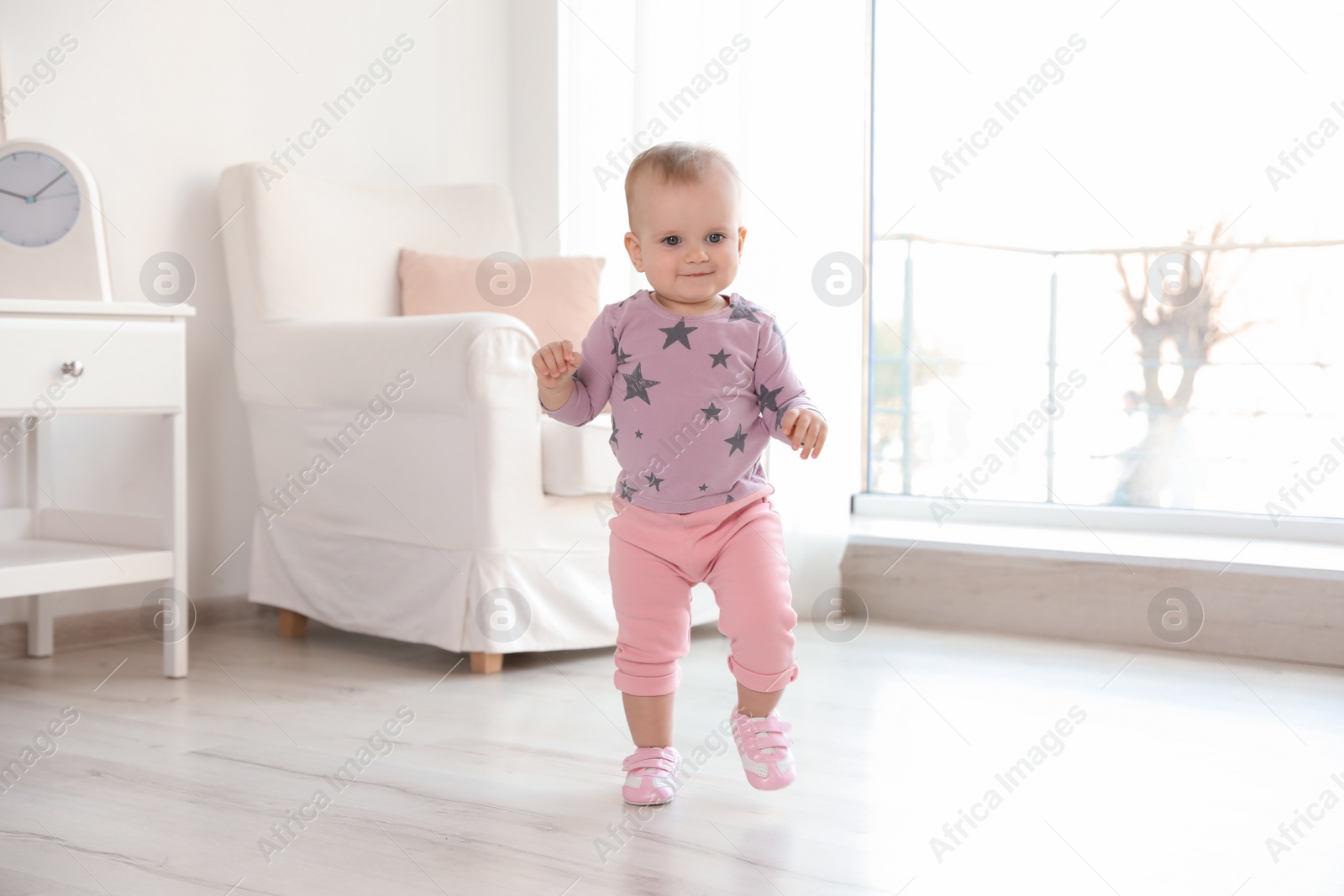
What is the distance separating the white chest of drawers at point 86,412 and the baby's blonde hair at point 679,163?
1.00 m

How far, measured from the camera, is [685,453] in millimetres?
1327

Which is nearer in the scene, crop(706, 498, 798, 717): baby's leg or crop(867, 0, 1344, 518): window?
crop(706, 498, 798, 717): baby's leg

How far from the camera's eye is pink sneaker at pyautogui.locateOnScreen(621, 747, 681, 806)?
131 centimetres

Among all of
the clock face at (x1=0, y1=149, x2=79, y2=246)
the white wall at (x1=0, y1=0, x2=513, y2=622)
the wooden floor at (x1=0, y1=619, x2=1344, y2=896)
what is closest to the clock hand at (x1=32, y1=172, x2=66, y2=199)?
the clock face at (x1=0, y1=149, x2=79, y2=246)

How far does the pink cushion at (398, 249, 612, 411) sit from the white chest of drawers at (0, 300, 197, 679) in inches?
23.6

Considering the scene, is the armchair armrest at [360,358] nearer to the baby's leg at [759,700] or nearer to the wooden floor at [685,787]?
the wooden floor at [685,787]

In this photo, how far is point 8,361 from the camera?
1711 millimetres

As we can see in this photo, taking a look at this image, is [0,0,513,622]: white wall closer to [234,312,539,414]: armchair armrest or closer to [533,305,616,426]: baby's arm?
[234,312,539,414]: armchair armrest

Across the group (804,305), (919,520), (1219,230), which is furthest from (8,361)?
(1219,230)

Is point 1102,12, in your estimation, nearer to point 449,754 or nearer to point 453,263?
point 453,263

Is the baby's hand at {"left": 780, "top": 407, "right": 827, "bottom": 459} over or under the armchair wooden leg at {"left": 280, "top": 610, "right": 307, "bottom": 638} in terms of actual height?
over

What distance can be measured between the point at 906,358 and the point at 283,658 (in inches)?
71.0

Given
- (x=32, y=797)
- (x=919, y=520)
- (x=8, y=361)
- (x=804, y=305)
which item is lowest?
(x=32, y=797)

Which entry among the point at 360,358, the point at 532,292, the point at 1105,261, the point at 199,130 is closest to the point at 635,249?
the point at 360,358
